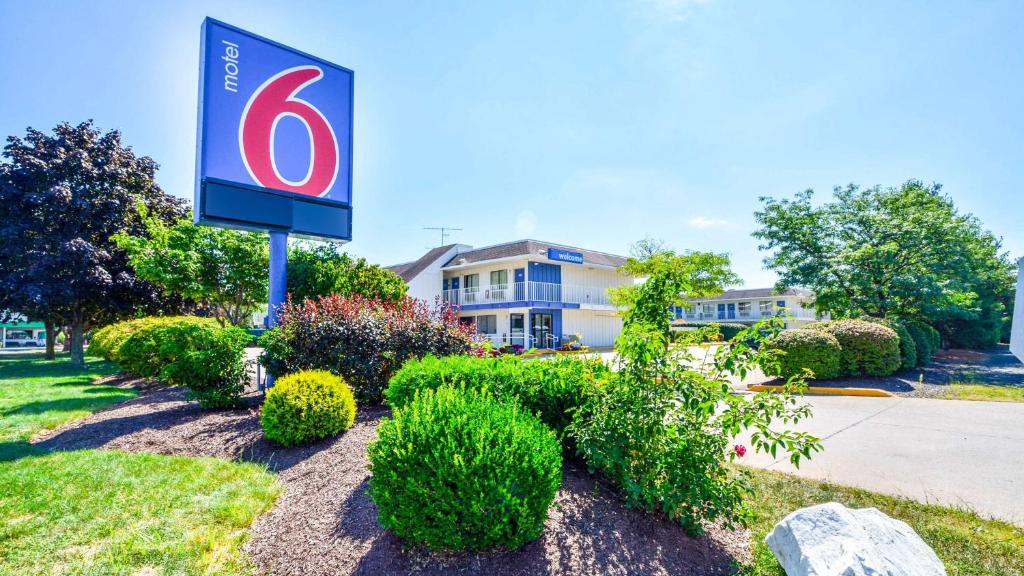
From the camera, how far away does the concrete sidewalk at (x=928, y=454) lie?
Answer: 13.8ft

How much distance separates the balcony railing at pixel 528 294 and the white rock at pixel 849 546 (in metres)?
22.5

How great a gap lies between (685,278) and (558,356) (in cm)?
160

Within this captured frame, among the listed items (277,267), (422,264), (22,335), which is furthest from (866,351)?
(22,335)

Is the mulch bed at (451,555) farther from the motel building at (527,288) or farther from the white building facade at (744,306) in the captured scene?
the white building facade at (744,306)

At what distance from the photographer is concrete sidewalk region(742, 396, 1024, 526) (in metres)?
4.20

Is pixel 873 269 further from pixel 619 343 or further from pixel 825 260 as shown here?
pixel 619 343

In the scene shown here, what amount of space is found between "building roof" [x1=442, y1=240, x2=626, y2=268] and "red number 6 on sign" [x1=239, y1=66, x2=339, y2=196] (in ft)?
53.7

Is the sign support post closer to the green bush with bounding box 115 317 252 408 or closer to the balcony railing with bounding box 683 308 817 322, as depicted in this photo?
the green bush with bounding box 115 317 252 408

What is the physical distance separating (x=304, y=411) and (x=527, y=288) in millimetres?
20423

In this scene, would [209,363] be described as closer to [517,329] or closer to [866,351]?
[866,351]

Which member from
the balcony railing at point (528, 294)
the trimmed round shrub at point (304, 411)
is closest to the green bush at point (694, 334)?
the trimmed round shrub at point (304, 411)

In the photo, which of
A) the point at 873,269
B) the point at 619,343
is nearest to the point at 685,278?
the point at 619,343

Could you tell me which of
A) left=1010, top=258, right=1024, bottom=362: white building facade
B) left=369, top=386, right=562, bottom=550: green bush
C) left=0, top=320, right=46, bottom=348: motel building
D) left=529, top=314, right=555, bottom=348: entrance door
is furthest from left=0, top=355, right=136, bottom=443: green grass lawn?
left=0, top=320, right=46, bottom=348: motel building

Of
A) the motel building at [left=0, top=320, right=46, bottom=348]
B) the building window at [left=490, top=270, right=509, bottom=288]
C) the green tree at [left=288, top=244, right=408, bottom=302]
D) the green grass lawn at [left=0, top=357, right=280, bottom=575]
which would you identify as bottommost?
the motel building at [left=0, top=320, right=46, bottom=348]
